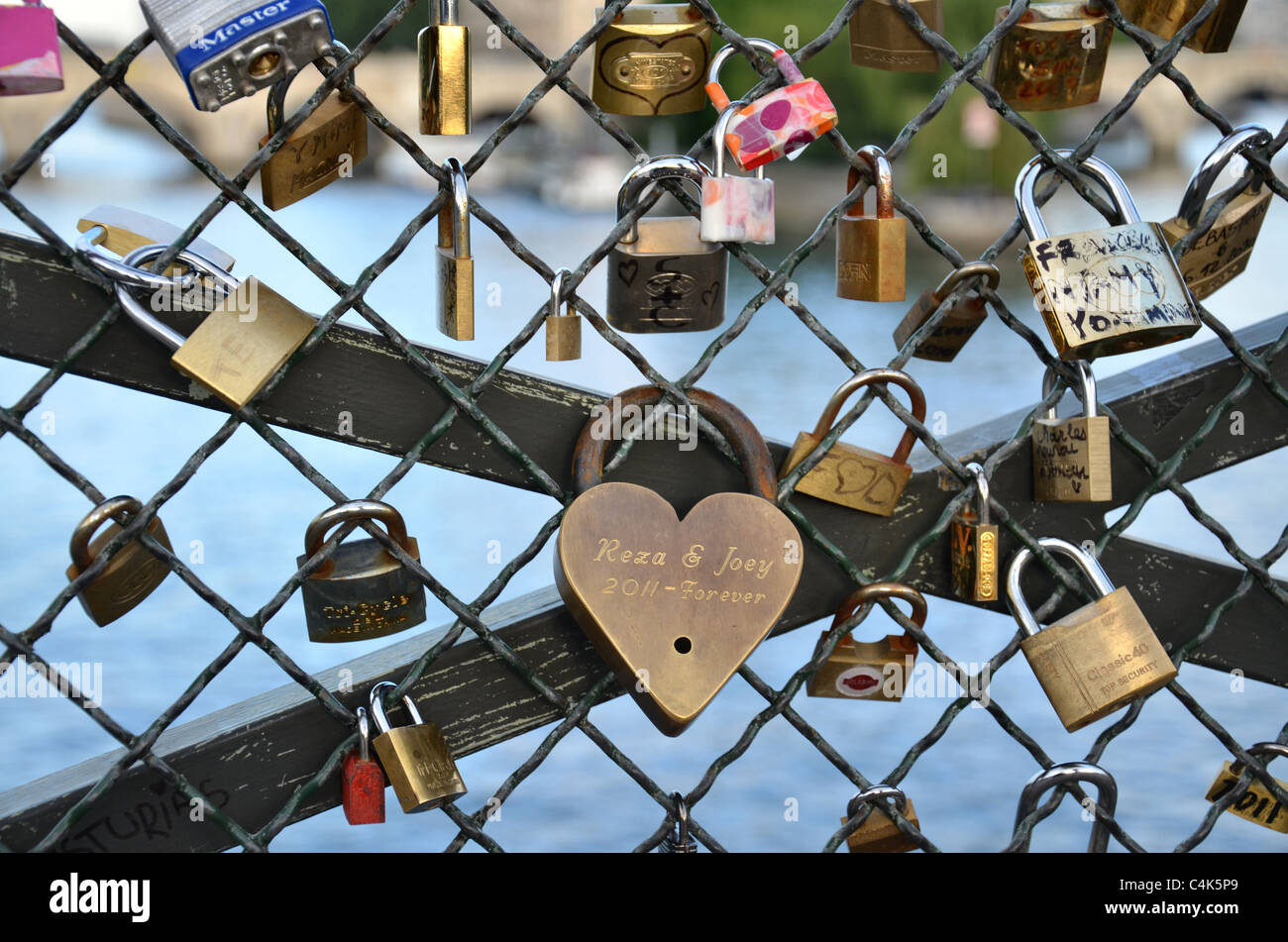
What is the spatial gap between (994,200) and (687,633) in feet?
48.0

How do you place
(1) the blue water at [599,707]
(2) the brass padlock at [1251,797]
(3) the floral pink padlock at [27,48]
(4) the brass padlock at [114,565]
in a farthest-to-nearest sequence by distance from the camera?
(1) the blue water at [599,707]
(2) the brass padlock at [1251,797]
(4) the brass padlock at [114,565]
(3) the floral pink padlock at [27,48]

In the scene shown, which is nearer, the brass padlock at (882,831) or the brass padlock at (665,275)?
the brass padlock at (665,275)

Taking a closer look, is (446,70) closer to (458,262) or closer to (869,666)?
(458,262)

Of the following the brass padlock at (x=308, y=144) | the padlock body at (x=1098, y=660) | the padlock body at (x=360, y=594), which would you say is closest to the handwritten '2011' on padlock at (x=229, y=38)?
the brass padlock at (x=308, y=144)

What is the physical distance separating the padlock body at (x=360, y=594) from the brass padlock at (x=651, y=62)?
0.33 metres

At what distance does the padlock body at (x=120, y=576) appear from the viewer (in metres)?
0.83

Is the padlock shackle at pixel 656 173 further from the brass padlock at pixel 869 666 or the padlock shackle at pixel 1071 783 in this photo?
the padlock shackle at pixel 1071 783

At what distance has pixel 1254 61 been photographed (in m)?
14.6

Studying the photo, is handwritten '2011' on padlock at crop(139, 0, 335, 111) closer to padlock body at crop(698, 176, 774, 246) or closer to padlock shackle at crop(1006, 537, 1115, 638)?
padlock body at crop(698, 176, 774, 246)

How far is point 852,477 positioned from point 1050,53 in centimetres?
33

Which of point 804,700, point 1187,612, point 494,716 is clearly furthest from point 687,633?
point 804,700

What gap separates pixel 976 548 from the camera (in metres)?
0.94

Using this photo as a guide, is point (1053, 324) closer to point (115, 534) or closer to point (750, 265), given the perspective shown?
point (750, 265)

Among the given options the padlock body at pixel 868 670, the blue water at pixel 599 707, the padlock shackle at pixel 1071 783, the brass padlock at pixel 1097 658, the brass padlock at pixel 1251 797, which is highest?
the brass padlock at pixel 1097 658
